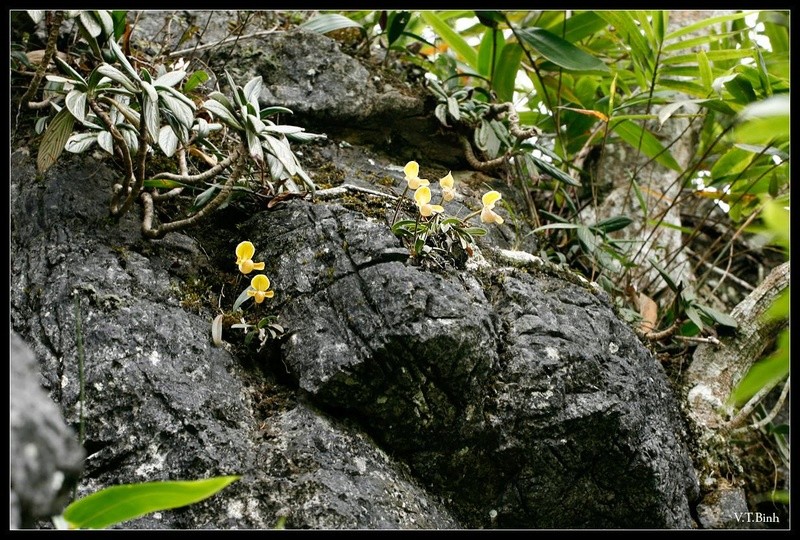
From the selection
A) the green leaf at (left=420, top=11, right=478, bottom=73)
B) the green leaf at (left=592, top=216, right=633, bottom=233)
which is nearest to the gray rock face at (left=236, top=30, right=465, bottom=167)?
the green leaf at (left=420, top=11, right=478, bottom=73)

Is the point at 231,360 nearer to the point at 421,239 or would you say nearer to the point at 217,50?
the point at 421,239

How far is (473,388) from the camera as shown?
142 centimetres

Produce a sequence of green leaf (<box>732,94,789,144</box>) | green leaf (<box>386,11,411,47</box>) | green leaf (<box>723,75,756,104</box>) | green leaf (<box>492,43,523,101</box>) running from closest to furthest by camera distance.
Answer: green leaf (<box>732,94,789,144</box>), green leaf (<box>723,75,756,104</box>), green leaf (<box>386,11,411,47</box>), green leaf (<box>492,43,523,101</box>)

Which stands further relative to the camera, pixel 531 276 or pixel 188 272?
pixel 531 276

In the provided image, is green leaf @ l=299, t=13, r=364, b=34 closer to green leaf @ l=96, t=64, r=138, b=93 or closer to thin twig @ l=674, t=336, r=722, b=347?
green leaf @ l=96, t=64, r=138, b=93

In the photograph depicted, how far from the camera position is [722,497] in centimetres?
172

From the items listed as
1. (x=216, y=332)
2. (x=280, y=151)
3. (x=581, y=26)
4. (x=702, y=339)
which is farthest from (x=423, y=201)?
(x=581, y=26)

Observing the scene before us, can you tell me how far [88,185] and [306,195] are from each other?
54 cm

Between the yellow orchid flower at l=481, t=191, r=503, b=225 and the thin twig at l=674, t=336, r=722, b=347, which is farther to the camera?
the thin twig at l=674, t=336, r=722, b=347

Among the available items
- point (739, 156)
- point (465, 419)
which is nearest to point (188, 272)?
point (465, 419)

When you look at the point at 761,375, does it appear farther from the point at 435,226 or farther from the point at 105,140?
the point at 105,140

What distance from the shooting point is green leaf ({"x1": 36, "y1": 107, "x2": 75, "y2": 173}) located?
4.63ft

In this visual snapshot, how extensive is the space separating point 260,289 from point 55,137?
55cm

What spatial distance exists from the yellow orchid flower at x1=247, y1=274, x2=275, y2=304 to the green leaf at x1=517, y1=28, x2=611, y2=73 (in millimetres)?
1219
